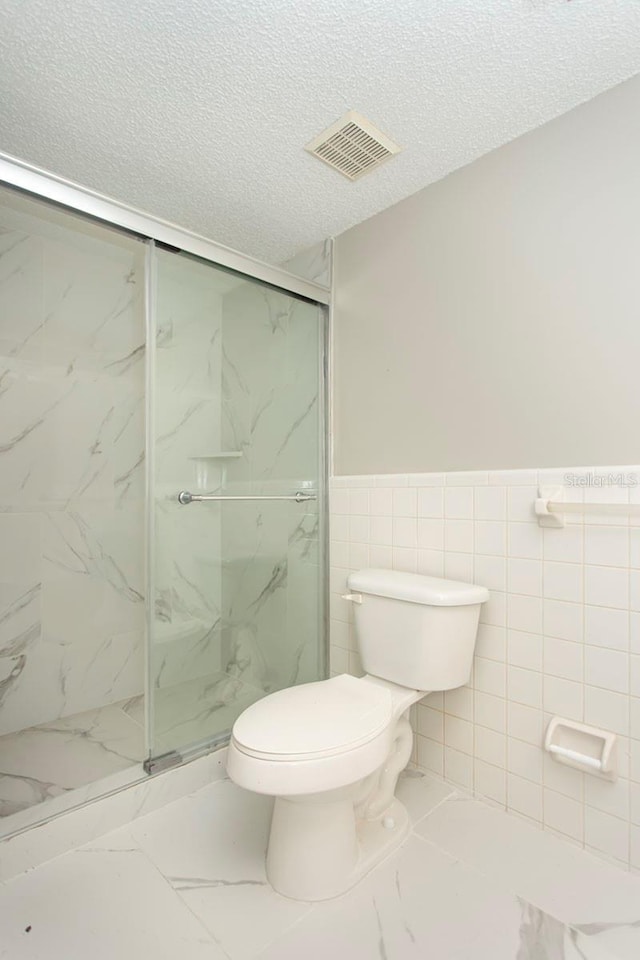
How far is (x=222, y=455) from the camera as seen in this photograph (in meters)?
1.82

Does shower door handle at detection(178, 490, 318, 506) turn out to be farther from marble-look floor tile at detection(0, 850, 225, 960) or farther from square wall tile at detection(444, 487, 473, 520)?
marble-look floor tile at detection(0, 850, 225, 960)

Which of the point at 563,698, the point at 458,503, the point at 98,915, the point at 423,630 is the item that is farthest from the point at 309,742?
the point at 458,503

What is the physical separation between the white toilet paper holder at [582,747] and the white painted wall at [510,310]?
71cm

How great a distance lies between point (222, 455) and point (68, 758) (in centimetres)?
119

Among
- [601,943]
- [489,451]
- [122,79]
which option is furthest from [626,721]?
[122,79]

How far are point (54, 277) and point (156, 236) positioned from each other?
793 mm

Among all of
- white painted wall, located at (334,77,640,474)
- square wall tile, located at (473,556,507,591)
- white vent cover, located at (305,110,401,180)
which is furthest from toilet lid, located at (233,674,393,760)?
white vent cover, located at (305,110,401,180)

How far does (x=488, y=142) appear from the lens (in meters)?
1.48

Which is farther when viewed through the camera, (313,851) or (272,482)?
(272,482)

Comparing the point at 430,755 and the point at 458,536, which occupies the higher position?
the point at 458,536

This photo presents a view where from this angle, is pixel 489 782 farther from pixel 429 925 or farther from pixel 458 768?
pixel 429 925

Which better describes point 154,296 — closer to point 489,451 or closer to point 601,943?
point 489,451

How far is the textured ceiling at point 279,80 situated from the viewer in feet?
3.62


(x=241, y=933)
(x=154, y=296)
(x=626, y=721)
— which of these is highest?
(x=154, y=296)
